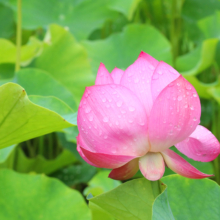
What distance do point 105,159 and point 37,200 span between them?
388mm

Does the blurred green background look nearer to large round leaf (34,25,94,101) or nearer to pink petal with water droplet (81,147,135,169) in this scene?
large round leaf (34,25,94,101)

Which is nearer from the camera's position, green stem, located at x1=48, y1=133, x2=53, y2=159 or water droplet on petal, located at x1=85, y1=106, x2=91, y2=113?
A: water droplet on petal, located at x1=85, y1=106, x2=91, y2=113

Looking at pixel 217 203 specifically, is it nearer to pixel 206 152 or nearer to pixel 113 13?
pixel 206 152

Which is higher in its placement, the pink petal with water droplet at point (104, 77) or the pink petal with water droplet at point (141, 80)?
the pink petal with water droplet at point (141, 80)

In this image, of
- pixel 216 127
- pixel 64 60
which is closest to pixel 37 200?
pixel 64 60

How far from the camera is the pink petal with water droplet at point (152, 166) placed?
0.31 m

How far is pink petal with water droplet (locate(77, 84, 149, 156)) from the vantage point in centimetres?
30

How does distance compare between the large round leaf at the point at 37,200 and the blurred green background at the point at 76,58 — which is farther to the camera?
the blurred green background at the point at 76,58

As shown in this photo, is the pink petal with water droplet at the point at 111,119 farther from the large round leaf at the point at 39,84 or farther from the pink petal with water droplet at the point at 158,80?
the large round leaf at the point at 39,84

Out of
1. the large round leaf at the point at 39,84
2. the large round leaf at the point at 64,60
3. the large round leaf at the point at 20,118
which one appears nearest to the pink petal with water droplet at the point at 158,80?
the large round leaf at the point at 20,118

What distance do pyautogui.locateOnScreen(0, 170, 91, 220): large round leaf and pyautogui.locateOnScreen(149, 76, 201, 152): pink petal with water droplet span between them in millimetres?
363

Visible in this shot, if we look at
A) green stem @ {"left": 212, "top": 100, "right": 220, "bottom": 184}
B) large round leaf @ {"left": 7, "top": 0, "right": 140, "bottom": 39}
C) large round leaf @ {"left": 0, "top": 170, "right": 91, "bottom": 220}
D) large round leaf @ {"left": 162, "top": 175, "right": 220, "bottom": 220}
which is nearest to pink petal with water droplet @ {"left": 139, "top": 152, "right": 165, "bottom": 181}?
large round leaf @ {"left": 162, "top": 175, "right": 220, "bottom": 220}

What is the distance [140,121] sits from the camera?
0.30 meters

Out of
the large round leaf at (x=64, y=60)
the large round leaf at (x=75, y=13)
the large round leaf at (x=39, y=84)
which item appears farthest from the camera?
the large round leaf at (x=75, y=13)
